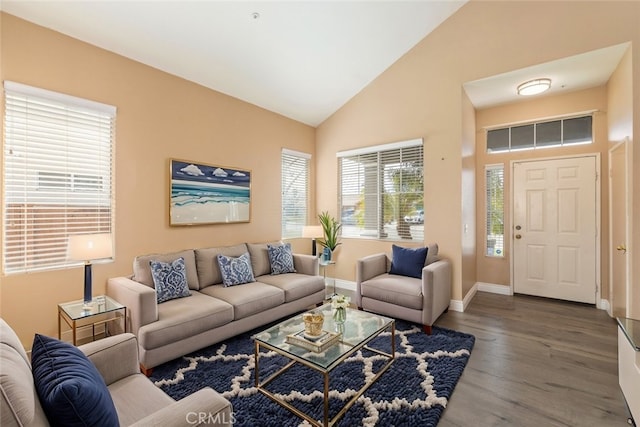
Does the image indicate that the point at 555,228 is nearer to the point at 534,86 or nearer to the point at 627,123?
the point at 627,123

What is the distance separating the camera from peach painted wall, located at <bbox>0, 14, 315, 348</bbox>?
2.52m

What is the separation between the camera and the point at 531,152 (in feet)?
14.4

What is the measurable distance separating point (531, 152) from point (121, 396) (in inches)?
210

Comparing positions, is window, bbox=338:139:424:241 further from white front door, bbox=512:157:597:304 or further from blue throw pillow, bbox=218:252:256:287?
blue throw pillow, bbox=218:252:256:287

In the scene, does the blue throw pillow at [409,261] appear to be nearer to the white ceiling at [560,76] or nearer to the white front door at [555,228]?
the white front door at [555,228]

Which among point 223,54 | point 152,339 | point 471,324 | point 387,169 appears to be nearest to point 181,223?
point 152,339

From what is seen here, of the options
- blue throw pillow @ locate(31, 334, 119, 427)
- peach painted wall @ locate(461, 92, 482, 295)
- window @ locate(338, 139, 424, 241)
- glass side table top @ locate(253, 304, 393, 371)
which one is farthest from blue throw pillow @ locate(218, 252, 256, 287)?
peach painted wall @ locate(461, 92, 482, 295)

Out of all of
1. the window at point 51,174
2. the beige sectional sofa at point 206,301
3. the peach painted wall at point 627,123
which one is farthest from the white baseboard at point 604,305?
the window at point 51,174

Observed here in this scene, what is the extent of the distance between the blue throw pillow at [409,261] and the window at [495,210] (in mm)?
1723

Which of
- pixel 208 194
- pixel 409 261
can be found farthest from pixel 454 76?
pixel 208 194

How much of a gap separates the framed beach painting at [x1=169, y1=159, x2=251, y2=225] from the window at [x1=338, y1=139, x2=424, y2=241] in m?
1.68

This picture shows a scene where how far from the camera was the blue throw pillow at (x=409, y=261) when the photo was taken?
3.69 meters

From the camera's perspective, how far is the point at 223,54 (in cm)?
336

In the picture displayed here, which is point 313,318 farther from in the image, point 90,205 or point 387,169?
point 387,169
